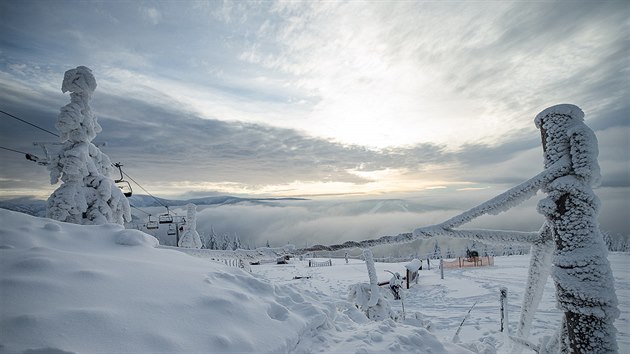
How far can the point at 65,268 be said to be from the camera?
220 centimetres

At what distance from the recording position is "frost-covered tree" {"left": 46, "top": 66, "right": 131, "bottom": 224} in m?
7.64

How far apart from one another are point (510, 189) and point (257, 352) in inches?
107

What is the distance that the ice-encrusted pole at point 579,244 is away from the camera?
205 centimetres

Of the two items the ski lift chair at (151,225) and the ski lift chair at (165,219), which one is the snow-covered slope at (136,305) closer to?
the ski lift chair at (165,219)

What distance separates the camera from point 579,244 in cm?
213

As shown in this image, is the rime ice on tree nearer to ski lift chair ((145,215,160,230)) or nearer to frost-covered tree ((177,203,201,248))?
frost-covered tree ((177,203,201,248))

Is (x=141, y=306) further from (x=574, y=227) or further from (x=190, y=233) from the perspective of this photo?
(x=190, y=233)

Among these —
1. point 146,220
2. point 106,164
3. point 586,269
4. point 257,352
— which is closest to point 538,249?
point 586,269

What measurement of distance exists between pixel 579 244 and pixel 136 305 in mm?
3583

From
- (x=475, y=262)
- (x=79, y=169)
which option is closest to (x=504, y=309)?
(x=79, y=169)

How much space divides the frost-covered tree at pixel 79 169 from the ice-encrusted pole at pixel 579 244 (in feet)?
34.4

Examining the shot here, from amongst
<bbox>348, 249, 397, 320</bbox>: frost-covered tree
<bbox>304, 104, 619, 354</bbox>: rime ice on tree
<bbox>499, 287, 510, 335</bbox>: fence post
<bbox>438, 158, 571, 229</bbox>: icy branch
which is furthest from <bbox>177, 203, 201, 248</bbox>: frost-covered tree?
<bbox>304, 104, 619, 354</bbox>: rime ice on tree

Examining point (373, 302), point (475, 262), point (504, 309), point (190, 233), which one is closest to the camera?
point (504, 309)

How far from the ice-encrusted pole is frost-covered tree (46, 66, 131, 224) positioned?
10.5 m
